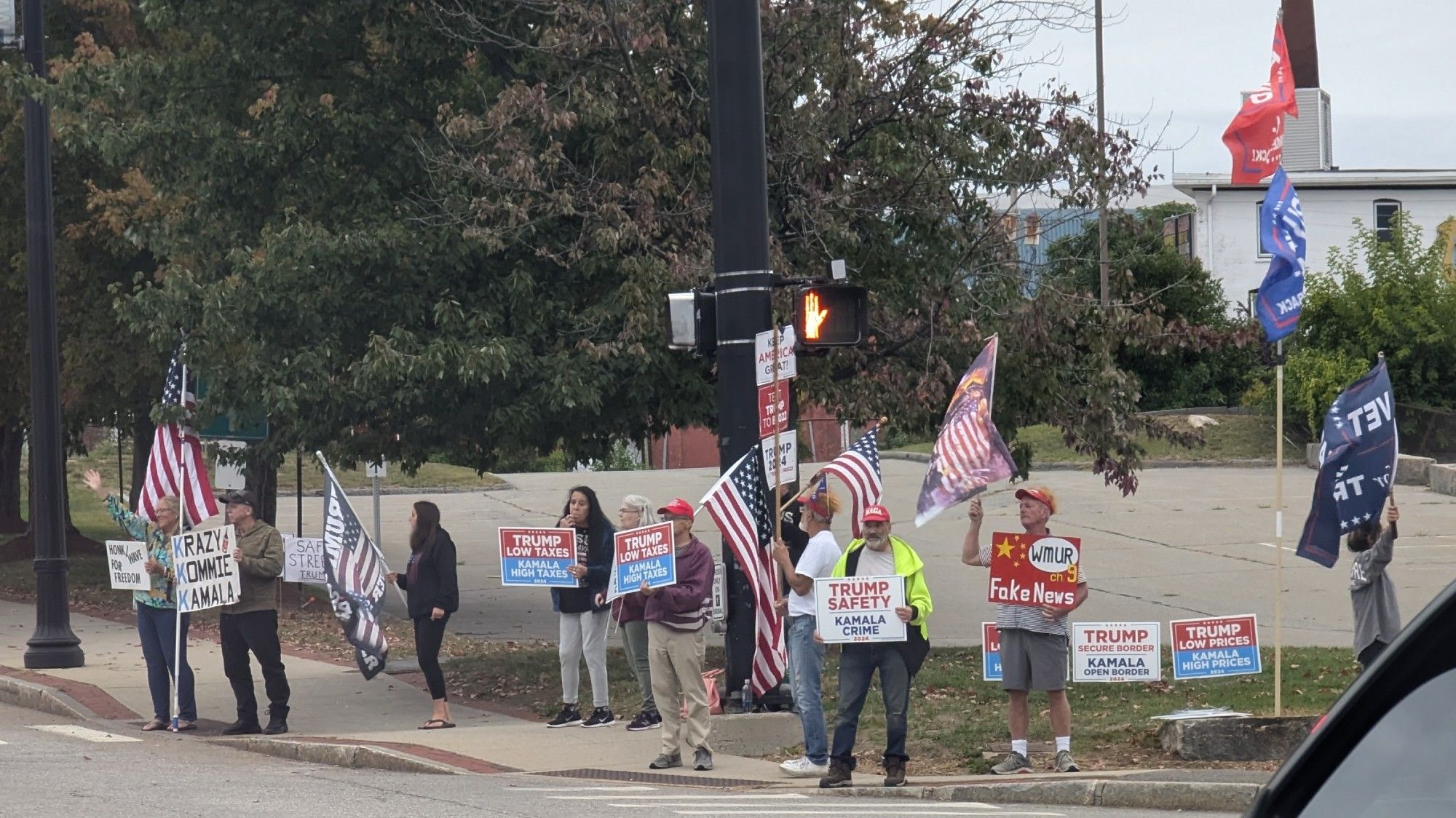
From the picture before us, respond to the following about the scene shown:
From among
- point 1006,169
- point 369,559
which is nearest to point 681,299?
point 369,559

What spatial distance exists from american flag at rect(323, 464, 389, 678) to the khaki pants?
304 cm

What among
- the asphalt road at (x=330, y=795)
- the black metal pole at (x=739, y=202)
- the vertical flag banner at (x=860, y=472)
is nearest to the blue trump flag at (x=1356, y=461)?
the asphalt road at (x=330, y=795)

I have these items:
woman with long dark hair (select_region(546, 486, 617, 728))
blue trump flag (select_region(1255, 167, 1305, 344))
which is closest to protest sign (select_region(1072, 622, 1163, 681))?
blue trump flag (select_region(1255, 167, 1305, 344))

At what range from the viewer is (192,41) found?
19.6 metres

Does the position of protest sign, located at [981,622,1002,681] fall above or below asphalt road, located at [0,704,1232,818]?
above

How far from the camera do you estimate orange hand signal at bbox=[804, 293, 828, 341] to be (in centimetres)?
1218

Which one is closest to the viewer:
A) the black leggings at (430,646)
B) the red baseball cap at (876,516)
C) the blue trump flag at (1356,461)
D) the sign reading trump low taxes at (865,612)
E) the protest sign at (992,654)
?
the sign reading trump low taxes at (865,612)

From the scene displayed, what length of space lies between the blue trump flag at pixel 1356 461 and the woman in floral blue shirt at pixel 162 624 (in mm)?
8658

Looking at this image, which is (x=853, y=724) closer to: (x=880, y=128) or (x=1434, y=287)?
(x=880, y=128)

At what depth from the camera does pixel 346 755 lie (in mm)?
11922

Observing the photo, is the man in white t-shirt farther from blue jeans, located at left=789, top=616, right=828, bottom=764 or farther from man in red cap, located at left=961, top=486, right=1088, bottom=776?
man in red cap, located at left=961, top=486, right=1088, bottom=776

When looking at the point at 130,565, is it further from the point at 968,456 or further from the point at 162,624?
the point at 968,456

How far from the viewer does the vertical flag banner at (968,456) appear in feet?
37.3

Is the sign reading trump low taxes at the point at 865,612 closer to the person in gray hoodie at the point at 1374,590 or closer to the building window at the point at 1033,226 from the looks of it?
the person in gray hoodie at the point at 1374,590
